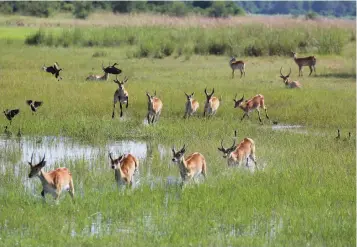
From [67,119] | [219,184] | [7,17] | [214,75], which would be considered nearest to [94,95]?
[67,119]

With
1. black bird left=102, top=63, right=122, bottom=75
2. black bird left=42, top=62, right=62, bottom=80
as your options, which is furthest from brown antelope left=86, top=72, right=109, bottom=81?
black bird left=42, top=62, right=62, bottom=80

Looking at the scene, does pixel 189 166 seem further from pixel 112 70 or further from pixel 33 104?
pixel 112 70

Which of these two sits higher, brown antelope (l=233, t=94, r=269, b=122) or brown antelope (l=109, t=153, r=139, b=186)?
brown antelope (l=109, t=153, r=139, b=186)

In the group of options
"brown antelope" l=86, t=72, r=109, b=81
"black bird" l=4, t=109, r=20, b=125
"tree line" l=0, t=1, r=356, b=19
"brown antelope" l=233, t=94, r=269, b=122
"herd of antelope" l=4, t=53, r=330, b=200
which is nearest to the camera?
"herd of antelope" l=4, t=53, r=330, b=200

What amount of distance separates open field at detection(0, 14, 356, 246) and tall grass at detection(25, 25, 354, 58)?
5.54m

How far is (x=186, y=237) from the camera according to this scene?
28.4 feet

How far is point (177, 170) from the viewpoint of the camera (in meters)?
12.1

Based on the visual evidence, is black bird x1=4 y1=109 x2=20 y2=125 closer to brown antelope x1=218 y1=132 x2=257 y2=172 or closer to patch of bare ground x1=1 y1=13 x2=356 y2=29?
brown antelope x1=218 y1=132 x2=257 y2=172

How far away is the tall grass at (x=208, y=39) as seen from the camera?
29781 millimetres

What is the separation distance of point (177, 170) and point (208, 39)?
63.1 ft

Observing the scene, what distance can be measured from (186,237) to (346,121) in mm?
9075

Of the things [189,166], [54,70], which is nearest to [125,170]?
[189,166]

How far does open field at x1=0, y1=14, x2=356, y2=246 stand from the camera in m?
8.91

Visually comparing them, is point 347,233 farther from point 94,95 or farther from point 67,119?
point 94,95
